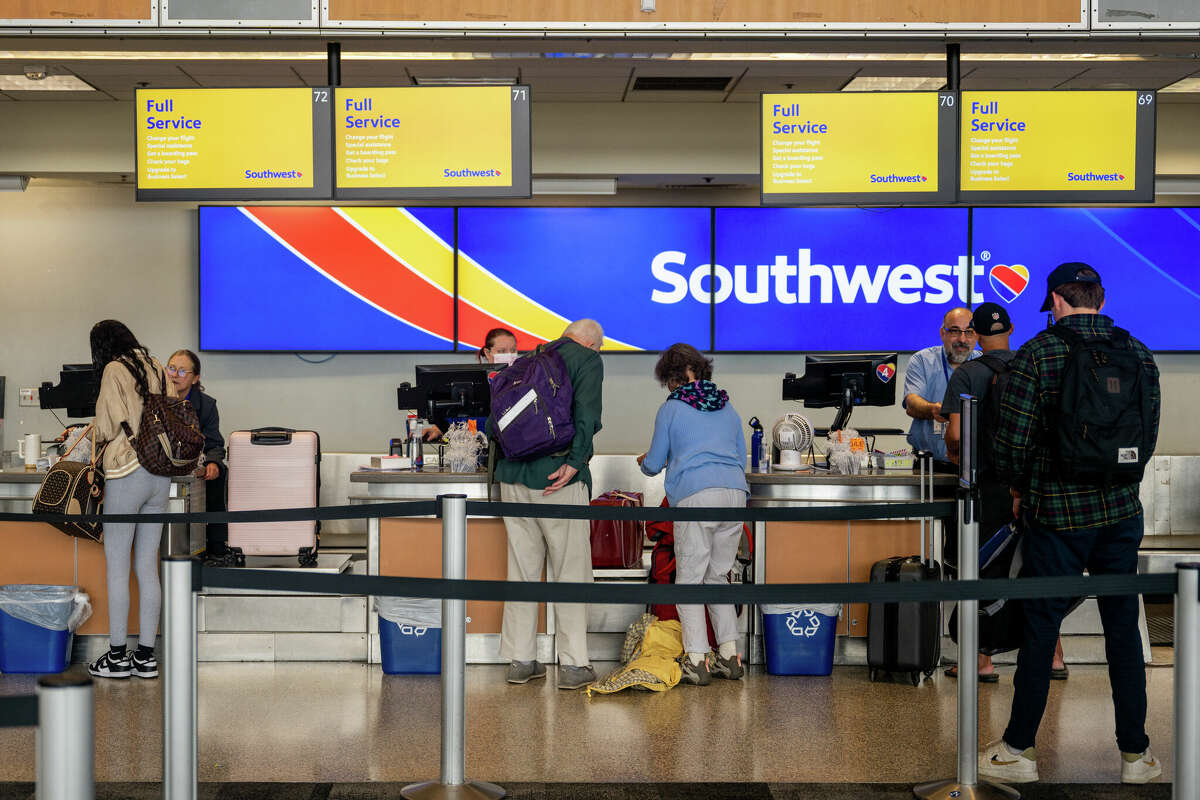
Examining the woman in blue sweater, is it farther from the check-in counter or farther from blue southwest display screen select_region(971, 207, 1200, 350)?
blue southwest display screen select_region(971, 207, 1200, 350)

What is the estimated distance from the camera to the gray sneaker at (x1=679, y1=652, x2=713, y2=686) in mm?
4918

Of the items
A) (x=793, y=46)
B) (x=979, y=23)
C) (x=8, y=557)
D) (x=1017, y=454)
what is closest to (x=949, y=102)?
(x=979, y=23)

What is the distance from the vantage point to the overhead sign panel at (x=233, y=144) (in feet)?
16.9

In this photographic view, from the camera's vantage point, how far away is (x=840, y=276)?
8.08 metres

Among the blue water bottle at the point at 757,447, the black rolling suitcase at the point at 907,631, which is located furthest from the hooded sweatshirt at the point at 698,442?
the black rolling suitcase at the point at 907,631

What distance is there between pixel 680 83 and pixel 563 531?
3126 millimetres

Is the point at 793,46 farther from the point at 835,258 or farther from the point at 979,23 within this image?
the point at 835,258

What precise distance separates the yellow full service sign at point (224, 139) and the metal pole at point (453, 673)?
2351 mm

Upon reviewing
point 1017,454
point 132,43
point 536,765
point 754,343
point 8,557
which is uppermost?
point 132,43

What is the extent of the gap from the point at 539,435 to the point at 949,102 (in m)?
2.36

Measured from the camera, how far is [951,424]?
5094 millimetres

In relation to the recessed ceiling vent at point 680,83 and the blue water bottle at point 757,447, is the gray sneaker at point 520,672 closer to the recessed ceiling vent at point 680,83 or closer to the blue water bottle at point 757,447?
the blue water bottle at point 757,447

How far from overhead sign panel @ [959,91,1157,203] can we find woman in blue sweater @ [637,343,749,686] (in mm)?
1556

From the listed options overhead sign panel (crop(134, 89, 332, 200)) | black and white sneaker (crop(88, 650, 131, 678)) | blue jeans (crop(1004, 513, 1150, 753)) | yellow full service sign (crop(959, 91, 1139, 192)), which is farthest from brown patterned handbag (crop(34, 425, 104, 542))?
yellow full service sign (crop(959, 91, 1139, 192))
